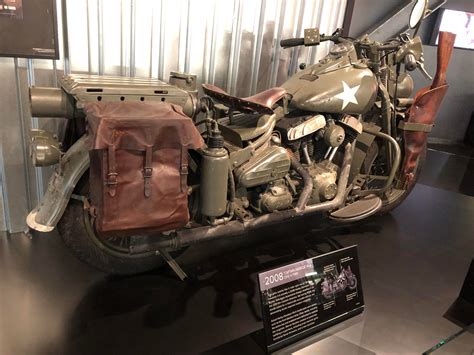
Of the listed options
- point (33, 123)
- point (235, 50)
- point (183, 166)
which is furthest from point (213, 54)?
point (183, 166)

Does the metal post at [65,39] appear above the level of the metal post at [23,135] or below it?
above

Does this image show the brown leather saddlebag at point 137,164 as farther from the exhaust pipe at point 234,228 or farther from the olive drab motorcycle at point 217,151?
the exhaust pipe at point 234,228

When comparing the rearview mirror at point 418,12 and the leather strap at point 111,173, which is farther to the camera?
the rearview mirror at point 418,12

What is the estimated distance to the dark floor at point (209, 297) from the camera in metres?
1.68

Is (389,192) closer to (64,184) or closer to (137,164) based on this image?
(137,164)

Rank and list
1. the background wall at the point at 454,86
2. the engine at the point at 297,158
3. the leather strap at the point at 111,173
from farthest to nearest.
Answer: the background wall at the point at 454,86
the engine at the point at 297,158
the leather strap at the point at 111,173

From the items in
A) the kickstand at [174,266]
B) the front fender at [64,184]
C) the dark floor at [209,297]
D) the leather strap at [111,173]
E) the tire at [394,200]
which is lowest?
the dark floor at [209,297]

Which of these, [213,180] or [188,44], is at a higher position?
[188,44]

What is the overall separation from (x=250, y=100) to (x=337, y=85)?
53cm

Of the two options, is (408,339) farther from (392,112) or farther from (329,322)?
(392,112)

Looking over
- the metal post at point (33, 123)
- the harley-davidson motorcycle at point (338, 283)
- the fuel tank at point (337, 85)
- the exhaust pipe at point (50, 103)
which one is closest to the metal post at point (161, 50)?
the metal post at point (33, 123)

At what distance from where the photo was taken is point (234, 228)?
1871 millimetres

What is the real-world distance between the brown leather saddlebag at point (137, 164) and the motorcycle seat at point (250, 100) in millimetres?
407

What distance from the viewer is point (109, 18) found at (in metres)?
2.27
